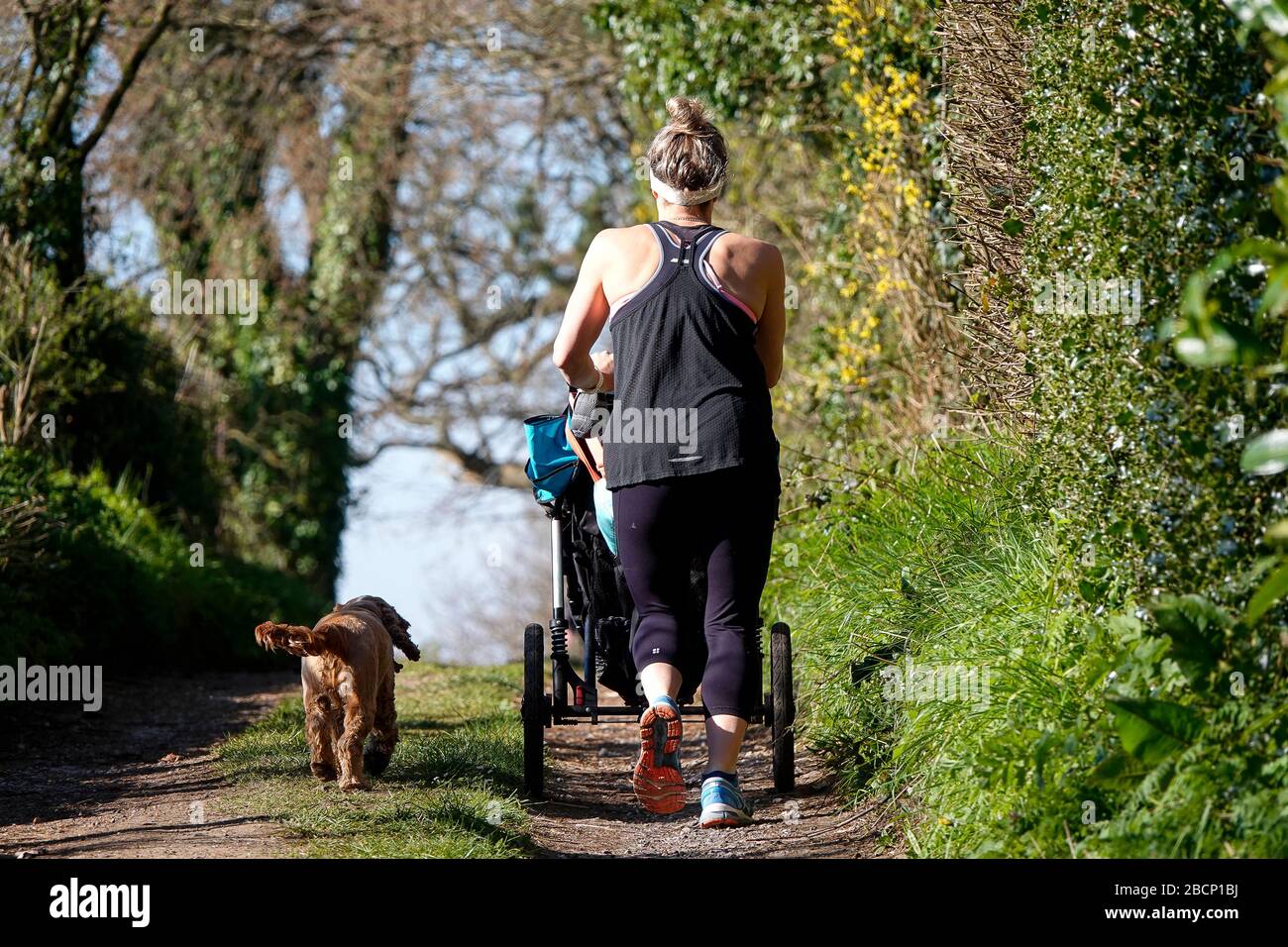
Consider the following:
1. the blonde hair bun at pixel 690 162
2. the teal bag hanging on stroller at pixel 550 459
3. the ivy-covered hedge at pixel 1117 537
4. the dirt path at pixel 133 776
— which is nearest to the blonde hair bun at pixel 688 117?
the blonde hair bun at pixel 690 162

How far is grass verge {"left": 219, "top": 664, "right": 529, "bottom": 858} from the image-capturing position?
4.16 m

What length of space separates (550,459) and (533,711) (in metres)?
0.90

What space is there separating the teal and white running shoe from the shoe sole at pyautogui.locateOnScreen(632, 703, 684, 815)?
81mm

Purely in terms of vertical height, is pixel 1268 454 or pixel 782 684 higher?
pixel 1268 454

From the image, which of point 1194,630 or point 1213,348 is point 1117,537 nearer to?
point 1194,630

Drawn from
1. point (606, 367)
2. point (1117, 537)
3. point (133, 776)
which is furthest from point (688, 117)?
point (133, 776)

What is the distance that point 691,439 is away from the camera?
4090 millimetres

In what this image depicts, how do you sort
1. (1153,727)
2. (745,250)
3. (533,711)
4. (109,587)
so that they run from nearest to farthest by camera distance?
(1153,727) → (745,250) → (533,711) → (109,587)

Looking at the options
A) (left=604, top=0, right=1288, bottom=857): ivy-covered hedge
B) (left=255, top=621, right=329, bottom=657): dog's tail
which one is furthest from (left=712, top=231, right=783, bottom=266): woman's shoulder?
(left=255, top=621, right=329, bottom=657): dog's tail

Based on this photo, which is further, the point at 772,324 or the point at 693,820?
the point at 693,820

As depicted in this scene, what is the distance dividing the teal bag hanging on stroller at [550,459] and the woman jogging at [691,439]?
873mm

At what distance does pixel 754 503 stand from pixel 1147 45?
1.64 m
